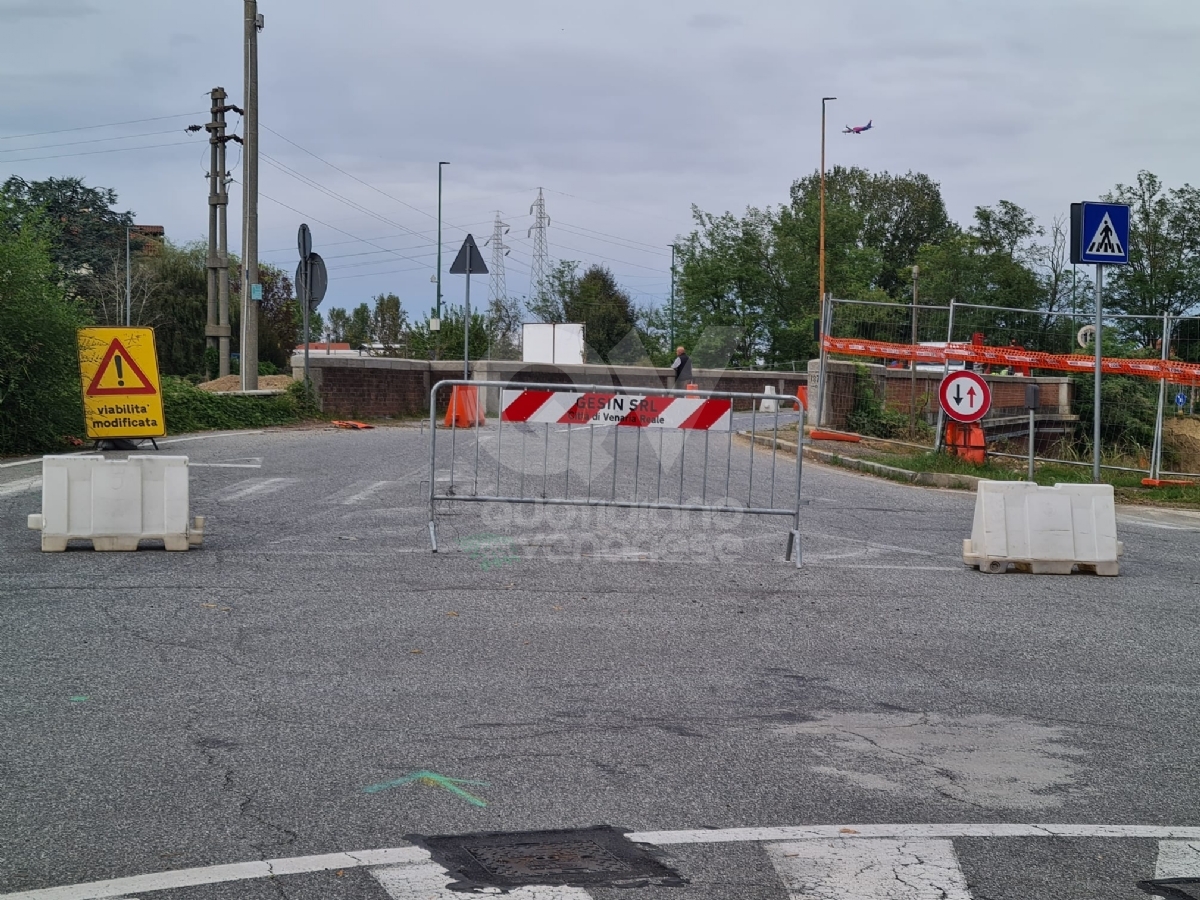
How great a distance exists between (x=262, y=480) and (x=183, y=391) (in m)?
8.29

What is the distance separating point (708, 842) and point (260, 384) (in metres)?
25.2

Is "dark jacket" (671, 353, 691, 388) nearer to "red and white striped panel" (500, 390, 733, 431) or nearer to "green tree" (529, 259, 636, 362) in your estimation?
"red and white striped panel" (500, 390, 733, 431)

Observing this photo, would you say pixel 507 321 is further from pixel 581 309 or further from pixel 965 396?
pixel 965 396

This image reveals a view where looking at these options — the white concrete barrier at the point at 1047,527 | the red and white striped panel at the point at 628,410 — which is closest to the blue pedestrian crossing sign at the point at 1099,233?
the white concrete barrier at the point at 1047,527

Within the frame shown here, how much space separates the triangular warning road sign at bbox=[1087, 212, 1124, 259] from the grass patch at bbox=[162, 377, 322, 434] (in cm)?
1425

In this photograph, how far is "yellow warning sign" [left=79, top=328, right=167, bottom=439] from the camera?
16312mm

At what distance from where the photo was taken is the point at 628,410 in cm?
1056

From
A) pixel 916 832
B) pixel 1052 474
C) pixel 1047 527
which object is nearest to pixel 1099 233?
pixel 1052 474

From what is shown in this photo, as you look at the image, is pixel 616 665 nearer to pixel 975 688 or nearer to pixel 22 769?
pixel 975 688

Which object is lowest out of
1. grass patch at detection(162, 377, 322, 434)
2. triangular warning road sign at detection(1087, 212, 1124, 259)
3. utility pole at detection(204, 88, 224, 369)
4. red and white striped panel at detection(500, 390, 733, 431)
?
grass patch at detection(162, 377, 322, 434)

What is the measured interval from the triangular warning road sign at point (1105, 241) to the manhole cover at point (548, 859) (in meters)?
12.5

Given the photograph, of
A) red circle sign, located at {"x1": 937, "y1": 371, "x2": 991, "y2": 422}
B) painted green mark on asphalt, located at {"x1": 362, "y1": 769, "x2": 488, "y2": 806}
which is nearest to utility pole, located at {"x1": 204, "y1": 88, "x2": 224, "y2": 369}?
red circle sign, located at {"x1": 937, "y1": 371, "x2": 991, "y2": 422}

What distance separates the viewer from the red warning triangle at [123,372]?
16.4 m

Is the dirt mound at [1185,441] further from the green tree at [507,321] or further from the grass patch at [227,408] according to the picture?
the green tree at [507,321]
